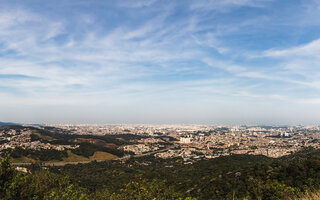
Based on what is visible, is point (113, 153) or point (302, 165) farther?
point (113, 153)

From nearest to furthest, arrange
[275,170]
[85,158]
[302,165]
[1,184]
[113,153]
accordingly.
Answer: [1,184] → [302,165] → [275,170] → [85,158] → [113,153]

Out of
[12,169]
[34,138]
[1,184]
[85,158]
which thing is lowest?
[85,158]

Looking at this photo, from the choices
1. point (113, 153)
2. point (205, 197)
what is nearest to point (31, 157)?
point (113, 153)

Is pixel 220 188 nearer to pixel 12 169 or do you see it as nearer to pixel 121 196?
pixel 121 196

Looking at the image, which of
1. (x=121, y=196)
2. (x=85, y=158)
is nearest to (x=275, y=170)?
(x=121, y=196)

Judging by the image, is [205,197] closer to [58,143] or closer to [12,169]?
[12,169]

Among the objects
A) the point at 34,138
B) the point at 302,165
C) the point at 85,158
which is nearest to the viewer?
the point at 302,165

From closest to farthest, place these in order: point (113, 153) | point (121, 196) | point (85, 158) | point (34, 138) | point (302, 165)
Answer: point (121, 196) < point (302, 165) < point (85, 158) < point (113, 153) < point (34, 138)

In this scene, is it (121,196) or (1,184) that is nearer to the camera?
(1,184)

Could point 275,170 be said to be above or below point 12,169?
below
